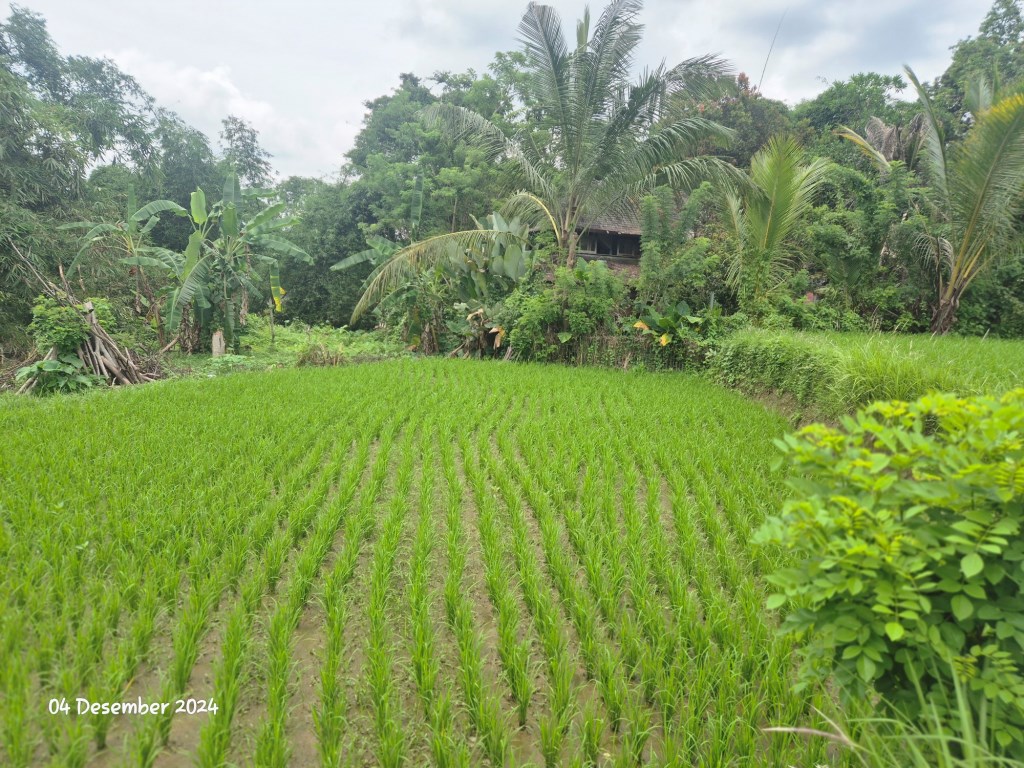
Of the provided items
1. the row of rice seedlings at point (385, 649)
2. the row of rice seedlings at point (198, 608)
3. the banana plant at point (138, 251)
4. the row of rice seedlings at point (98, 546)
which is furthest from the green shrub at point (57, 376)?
the row of rice seedlings at point (385, 649)

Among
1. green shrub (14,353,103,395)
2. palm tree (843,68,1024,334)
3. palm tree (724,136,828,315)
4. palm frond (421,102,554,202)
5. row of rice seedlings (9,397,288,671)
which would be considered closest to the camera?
row of rice seedlings (9,397,288,671)

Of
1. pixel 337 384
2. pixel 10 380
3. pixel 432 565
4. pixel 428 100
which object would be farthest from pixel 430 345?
pixel 428 100

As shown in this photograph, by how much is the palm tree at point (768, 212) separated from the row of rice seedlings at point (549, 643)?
7.14m

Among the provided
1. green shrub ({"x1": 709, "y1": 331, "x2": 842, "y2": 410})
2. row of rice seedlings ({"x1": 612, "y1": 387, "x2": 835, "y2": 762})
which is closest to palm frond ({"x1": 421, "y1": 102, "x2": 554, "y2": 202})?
green shrub ({"x1": 709, "y1": 331, "x2": 842, "y2": 410})

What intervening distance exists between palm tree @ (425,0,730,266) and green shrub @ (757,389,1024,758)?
8.58 m

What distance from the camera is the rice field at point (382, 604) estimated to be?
147 cm

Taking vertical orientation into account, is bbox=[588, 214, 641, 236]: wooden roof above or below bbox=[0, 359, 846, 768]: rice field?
above

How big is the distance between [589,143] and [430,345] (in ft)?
17.2

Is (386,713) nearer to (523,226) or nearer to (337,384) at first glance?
(337,384)

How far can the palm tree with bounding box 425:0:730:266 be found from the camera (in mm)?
8125

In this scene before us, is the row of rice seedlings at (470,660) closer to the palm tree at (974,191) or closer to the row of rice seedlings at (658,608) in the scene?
the row of rice seedlings at (658,608)

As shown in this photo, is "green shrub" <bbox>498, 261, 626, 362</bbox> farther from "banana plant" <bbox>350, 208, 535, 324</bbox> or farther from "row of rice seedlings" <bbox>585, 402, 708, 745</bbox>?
"row of rice seedlings" <bbox>585, 402, 708, 745</bbox>

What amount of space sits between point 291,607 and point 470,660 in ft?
2.54

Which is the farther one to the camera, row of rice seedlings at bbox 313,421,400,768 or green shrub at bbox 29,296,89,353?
green shrub at bbox 29,296,89,353
